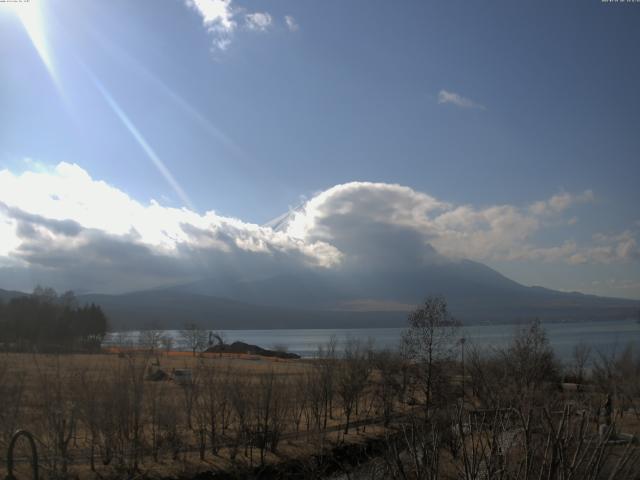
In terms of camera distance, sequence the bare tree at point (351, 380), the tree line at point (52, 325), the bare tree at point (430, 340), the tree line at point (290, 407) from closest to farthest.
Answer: the tree line at point (290, 407)
the bare tree at point (351, 380)
the bare tree at point (430, 340)
the tree line at point (52, 325)

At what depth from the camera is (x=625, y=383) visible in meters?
42.3

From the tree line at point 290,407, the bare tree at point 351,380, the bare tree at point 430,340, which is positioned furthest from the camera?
the bare tree at point 430,340

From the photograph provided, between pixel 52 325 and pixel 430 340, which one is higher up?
pixel 430 340

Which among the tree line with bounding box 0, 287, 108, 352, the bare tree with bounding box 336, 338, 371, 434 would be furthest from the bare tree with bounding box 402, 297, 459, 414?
the tree line with bounding box 0, 287, 108, 352

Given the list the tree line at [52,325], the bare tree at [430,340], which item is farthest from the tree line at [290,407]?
the tree line at [52,325]

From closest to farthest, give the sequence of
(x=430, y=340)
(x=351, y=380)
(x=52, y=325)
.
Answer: (x=351, y=380) → (x=430, y=340) → (x=52, y=325)

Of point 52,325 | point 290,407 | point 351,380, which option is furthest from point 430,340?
point 52,325

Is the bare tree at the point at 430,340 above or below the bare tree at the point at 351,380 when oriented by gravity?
above

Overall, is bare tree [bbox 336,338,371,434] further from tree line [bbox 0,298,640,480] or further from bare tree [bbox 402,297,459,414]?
bare tree [bbox 402,297,459,414]

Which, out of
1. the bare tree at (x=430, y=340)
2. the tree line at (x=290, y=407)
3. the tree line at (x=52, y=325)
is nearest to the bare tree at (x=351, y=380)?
the tree line at (x=290, y=407)

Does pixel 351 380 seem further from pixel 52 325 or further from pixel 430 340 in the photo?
pixel 52 325

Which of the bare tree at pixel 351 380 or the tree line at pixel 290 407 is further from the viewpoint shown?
the bare tree at pixel 351 380

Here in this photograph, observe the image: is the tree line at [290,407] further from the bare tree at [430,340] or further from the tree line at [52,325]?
the tree line at [52,325]

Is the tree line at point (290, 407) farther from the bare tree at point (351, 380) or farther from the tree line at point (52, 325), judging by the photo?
the tree line at point (52, 325)
